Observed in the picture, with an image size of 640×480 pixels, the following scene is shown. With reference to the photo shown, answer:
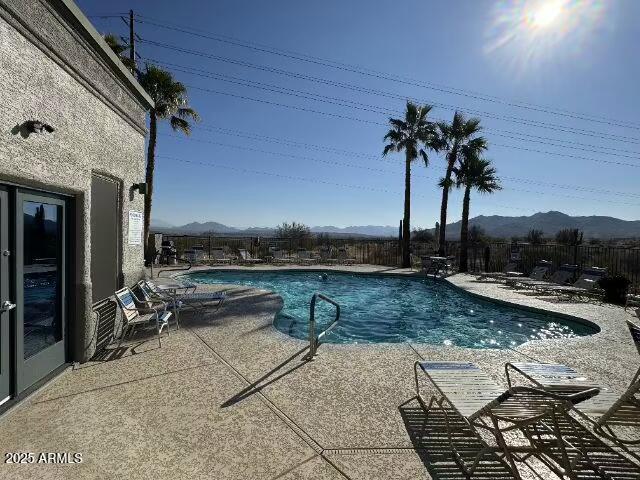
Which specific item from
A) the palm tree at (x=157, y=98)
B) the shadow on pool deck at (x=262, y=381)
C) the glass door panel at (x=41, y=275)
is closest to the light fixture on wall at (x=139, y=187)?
the glass door panel at (x=41, y=275)

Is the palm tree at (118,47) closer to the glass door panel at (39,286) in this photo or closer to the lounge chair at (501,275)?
the glass door panel at (39,286)

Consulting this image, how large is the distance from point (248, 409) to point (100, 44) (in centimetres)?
494

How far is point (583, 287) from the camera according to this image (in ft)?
33.3

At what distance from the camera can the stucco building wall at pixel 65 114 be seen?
316 cm

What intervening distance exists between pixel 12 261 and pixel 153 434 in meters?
2.12

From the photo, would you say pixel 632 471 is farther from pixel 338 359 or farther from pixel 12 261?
pixel 12 261

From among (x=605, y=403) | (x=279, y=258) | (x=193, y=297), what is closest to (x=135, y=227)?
(x=193, y=297)

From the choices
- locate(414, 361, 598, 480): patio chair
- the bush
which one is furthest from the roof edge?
the bush

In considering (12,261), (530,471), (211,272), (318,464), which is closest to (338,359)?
(318,464)

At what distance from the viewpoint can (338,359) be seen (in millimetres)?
4527

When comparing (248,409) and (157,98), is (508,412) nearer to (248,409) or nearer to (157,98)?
(248,409)

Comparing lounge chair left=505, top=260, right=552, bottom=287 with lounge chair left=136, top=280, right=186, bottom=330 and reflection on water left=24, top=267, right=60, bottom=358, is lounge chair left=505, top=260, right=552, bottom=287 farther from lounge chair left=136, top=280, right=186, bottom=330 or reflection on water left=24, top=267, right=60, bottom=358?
reflection on water left=24, top=267, right=60, bottom=358

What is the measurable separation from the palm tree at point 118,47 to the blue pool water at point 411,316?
34.7 ft

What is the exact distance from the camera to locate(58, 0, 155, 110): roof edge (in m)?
3.93
